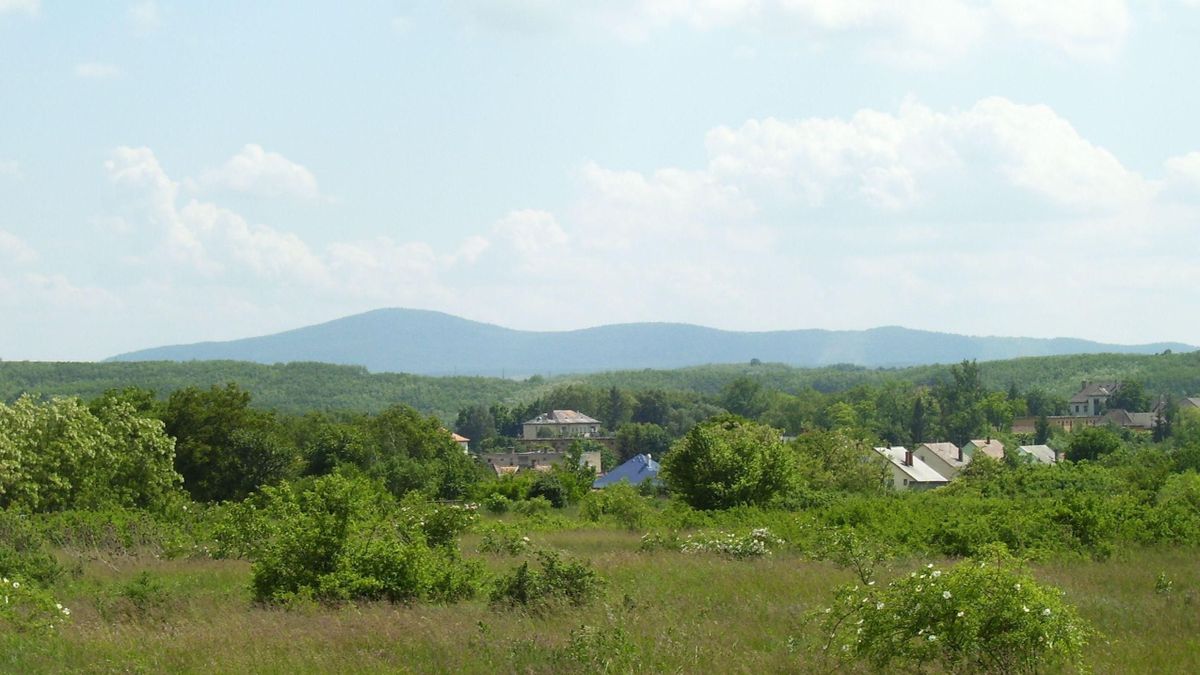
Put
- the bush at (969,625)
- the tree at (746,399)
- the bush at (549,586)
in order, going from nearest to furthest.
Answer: the bush at (969,625) → the bush at (549,586) → the tree at (746,399)

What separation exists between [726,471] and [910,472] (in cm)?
5057

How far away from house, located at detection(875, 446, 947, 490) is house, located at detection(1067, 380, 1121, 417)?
77.0m

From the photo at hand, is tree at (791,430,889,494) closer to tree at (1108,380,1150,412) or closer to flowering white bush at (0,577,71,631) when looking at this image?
flowering white bush at (0,577,71,631)

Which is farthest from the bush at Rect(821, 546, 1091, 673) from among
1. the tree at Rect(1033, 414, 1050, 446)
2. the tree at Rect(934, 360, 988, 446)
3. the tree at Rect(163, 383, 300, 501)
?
the tree at Rect(934, 360, 988, 446)

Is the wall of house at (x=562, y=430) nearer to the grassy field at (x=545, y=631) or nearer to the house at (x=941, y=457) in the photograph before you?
the house at (x=941, y=457)

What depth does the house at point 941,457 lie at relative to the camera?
92.9 meters

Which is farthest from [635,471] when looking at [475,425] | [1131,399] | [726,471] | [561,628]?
[1131,399]

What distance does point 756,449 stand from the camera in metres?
35.9

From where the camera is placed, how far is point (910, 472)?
270 feet

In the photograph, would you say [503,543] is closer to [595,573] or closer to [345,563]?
[345,563]

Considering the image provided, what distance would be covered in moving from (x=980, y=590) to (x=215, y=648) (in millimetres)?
6618

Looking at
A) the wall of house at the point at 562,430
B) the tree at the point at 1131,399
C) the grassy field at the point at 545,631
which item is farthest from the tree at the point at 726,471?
the wall of house at the point at 562,430

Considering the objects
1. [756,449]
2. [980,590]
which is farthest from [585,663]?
[756,449]

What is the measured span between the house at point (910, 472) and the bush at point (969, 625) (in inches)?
2711
